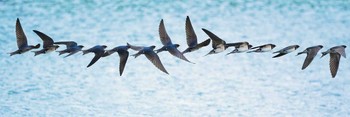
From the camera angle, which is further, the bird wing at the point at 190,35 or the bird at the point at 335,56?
the bird at the point at 335,56

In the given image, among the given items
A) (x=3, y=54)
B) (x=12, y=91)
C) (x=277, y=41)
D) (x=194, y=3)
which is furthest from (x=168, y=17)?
(x=12, y=91)

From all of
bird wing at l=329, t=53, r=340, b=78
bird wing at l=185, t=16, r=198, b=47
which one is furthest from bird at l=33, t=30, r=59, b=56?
bird wing at l=329, t=53, r=340, b=78

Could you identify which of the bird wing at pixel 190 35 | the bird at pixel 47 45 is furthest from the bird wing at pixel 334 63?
the bird at pixel 47 45

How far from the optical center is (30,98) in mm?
7793

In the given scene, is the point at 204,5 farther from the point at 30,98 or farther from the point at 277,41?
the point at 30,98

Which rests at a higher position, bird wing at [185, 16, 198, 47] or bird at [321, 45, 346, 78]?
bird wing at [185, 16, 198, 47]

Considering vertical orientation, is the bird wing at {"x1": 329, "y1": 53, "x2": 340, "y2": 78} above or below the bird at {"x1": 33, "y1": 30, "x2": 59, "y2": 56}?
below

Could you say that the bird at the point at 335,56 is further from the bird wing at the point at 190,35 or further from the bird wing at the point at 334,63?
the bird wing at the point at 190,35

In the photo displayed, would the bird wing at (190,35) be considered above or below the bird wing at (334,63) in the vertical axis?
above

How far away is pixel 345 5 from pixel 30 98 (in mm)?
6143

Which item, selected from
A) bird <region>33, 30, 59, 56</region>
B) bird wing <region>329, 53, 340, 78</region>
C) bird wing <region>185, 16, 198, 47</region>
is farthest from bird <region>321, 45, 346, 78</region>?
bird <region>33, 30, 59, 56</region>

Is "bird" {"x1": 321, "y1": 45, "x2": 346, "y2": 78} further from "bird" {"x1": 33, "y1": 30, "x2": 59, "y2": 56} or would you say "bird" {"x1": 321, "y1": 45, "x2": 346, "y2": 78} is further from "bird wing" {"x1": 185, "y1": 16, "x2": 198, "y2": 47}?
"bird" {"x1": 33, "y1": 30, "x2": 59, "y2": 56}

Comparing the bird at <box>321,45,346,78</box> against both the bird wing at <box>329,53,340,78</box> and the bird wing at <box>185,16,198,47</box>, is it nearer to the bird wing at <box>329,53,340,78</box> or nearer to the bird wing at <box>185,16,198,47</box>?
the bird wing at <box>329,53,340,78</box>

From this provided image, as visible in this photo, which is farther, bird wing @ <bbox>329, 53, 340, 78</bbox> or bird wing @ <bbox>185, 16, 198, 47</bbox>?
bird wing @ <bbox>329, 53, 340, 78</bbox>
